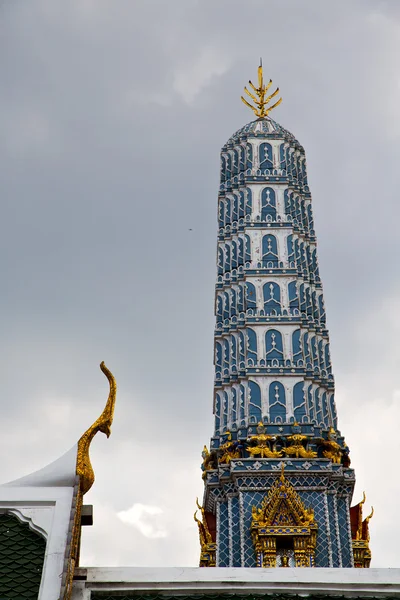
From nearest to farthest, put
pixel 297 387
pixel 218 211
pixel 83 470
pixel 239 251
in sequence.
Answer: pixel 83 470
pixel 297 387
pixel 239 251
pixel 218 211

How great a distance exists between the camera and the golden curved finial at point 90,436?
14.2 metres

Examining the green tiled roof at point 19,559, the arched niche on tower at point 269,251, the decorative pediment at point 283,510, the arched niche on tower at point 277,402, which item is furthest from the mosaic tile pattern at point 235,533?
the green tiled roof at point 19,559

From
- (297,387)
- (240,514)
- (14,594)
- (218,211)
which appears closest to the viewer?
(14,594)

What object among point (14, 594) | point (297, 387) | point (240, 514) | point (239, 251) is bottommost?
point (14, 594)

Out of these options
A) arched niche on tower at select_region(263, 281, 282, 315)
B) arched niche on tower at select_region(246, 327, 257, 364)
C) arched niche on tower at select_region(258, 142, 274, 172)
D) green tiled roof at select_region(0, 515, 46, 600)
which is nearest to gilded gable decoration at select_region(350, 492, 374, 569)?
arched niche on tower at select_region(246, 327, 257, 364)

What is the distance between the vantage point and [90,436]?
1458cm

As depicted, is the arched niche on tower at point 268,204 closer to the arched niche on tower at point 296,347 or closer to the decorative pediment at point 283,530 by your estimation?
the arched niche on tower at point 296,347

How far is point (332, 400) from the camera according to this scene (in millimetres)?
34969

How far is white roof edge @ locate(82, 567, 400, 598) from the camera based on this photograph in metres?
13.5

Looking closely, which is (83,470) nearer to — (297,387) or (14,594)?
(14,594)

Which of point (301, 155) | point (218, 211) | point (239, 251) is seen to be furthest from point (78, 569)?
point (301, 155)

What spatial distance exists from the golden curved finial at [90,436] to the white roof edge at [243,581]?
1.27 metres

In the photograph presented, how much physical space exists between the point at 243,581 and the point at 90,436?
309 cm

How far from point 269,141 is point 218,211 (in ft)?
12.1
